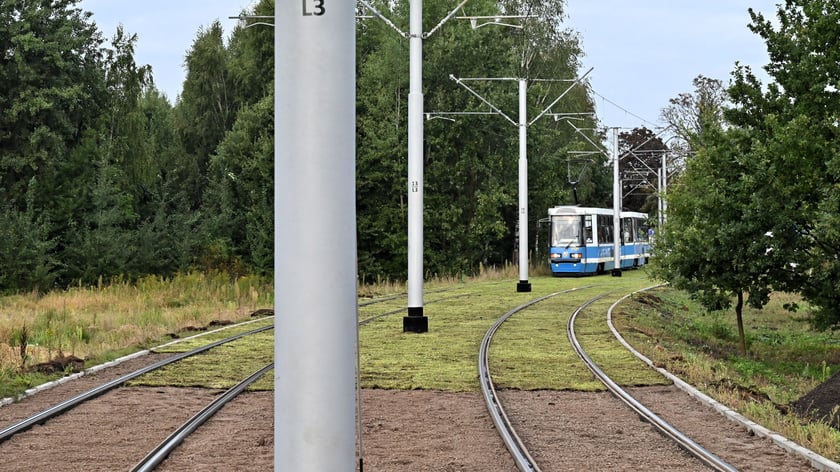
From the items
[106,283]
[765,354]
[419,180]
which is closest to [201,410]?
[419,180]

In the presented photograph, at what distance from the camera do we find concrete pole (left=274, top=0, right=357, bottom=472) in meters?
3.90

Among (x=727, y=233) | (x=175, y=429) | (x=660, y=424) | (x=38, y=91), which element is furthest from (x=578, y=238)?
(x=175, y=429)

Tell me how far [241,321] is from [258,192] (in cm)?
2808

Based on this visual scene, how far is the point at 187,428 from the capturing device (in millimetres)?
9445

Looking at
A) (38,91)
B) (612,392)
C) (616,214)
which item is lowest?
(612,392)

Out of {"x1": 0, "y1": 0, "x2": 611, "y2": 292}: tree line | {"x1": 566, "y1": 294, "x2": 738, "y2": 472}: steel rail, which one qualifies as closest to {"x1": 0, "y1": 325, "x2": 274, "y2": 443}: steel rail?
{"x1": 566, "y1": 294, "x2": 738, "y2": 472}: steel rail

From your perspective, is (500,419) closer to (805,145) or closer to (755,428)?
(755,428)

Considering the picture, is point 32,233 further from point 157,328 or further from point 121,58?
point 157,328

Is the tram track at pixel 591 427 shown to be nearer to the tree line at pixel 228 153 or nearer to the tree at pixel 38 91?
the tree line at pixel 228 153

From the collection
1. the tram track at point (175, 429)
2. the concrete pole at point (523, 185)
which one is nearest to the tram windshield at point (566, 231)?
the concrete pole at point (523, 185)

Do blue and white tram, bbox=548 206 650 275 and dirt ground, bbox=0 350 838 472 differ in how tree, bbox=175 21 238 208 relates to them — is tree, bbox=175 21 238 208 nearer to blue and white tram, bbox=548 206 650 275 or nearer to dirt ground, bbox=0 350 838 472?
blue and white tram, bbox=548 206 650 275

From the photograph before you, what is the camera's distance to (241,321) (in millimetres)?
22750

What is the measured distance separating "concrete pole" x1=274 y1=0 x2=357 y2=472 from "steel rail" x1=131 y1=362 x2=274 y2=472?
4215 millimetres

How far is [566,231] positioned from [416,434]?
37.9m
